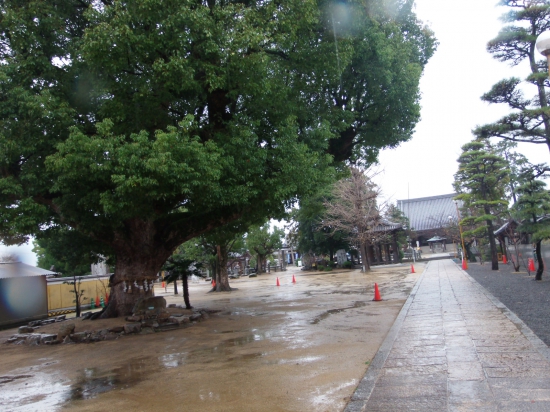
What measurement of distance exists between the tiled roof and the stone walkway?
140ft

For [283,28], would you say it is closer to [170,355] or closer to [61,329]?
[170,355]

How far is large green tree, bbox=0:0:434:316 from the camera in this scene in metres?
8.83

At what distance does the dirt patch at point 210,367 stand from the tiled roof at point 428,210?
135 feet

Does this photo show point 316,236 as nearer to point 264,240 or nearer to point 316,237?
point 316,237

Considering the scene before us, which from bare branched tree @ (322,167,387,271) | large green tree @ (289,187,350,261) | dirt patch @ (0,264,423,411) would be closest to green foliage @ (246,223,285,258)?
large green tree @ (289,187,350,261)

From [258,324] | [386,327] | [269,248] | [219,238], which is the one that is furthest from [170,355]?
[269,248]

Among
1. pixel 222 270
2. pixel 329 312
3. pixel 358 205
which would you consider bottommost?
pixel 329 312

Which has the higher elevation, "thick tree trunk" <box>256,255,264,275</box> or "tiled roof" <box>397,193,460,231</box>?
"tiled roof" <box>397,193,460,231</box>

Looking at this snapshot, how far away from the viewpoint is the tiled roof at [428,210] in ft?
166

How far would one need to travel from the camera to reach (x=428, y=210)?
2078 inches

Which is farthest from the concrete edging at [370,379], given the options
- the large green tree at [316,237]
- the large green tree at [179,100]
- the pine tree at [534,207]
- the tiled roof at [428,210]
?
the tiled roof at [428,210]

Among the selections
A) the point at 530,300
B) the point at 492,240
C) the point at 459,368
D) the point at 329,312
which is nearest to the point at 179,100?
the point at 329,312

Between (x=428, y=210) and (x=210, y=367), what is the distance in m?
50.1

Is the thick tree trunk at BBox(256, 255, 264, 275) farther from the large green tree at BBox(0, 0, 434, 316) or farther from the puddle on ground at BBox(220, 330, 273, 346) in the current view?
the puddle on ground at BBox(220, 330, 273, 346)
